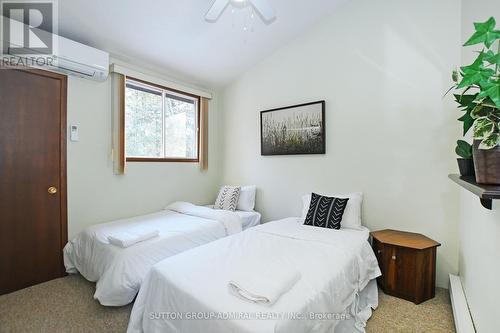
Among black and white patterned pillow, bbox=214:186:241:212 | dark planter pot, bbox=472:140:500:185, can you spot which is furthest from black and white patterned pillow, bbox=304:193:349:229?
dark planter pot, bbox=472:140:500:185

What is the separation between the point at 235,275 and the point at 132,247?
109 cm

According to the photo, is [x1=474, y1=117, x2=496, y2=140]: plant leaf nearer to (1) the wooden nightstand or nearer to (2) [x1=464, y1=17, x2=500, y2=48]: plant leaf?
(2) [x1=464, y1=17, x2=500, y2=48]: plant leaf

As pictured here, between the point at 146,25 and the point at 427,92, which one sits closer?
the point at 427,92

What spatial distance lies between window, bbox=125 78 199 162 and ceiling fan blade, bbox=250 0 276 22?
1.86 metres

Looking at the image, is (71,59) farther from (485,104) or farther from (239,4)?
(485,104)

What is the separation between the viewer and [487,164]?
101 centimetres

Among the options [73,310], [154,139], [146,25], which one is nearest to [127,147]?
[154,139]

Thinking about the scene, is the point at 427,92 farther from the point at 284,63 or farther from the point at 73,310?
the point at 73,310

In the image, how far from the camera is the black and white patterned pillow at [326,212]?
8.31 ft

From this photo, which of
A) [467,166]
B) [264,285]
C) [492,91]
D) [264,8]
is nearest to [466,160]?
[467,166]

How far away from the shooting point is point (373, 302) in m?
2.04

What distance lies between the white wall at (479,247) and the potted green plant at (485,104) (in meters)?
0.32

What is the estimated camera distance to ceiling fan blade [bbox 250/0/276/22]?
2.00 meters

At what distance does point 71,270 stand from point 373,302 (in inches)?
119
